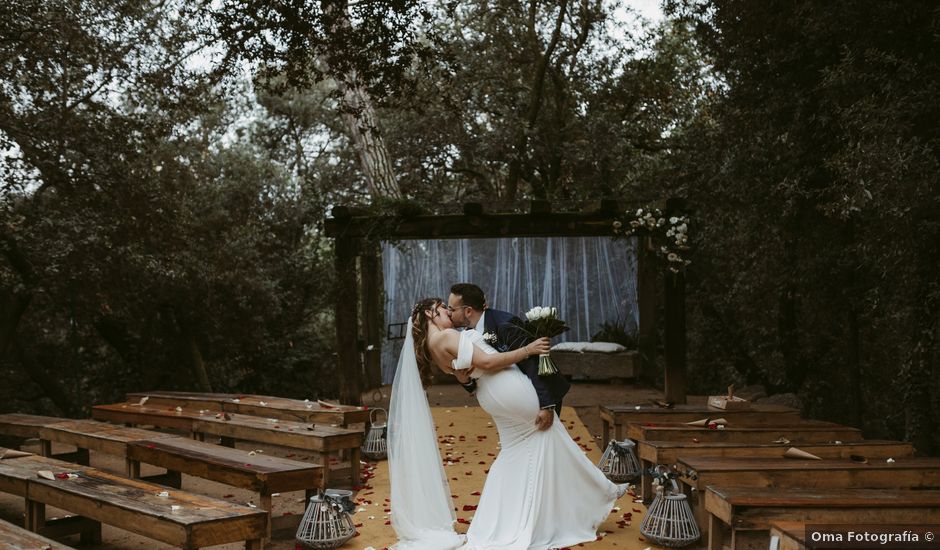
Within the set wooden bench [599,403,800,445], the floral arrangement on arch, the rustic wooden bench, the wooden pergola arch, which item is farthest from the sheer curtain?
the rustic wooden bench

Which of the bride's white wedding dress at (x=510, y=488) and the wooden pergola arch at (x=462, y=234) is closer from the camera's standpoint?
the bride's white wedding dress at (x=510, y=488)

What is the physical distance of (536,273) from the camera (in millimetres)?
13703

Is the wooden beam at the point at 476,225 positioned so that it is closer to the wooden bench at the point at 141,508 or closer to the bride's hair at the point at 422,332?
the bride's hair at the point at 422,332

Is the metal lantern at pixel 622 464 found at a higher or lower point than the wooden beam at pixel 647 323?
lower

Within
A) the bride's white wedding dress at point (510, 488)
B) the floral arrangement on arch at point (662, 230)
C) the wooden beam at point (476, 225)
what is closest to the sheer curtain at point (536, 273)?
the wooden beam at point (476, 225)

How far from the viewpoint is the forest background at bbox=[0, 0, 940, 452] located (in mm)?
6836

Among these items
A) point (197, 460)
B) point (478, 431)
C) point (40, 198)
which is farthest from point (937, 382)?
point (40, 198)

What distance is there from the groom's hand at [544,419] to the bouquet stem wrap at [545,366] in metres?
0.22

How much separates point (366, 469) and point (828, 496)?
4.34 m

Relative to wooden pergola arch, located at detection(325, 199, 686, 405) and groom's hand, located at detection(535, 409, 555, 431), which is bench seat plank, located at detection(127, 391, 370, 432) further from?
groom's hand, located at detection(535, 409, 555, 431)

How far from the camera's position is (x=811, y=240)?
8719mm

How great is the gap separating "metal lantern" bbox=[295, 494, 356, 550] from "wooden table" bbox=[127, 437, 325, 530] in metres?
0.23

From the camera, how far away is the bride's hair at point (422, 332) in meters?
5.05

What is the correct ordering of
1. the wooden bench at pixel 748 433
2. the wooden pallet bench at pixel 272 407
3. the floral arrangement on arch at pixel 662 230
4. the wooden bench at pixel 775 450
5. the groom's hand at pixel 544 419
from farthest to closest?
the floral arrangement on arch at pixel 662 230
the wooden pallet bench at pixel 272 407
the wooden bench at pixel 748 433
the wooden bench at pixel 775 450
the groom's hand at pixel 544 419
